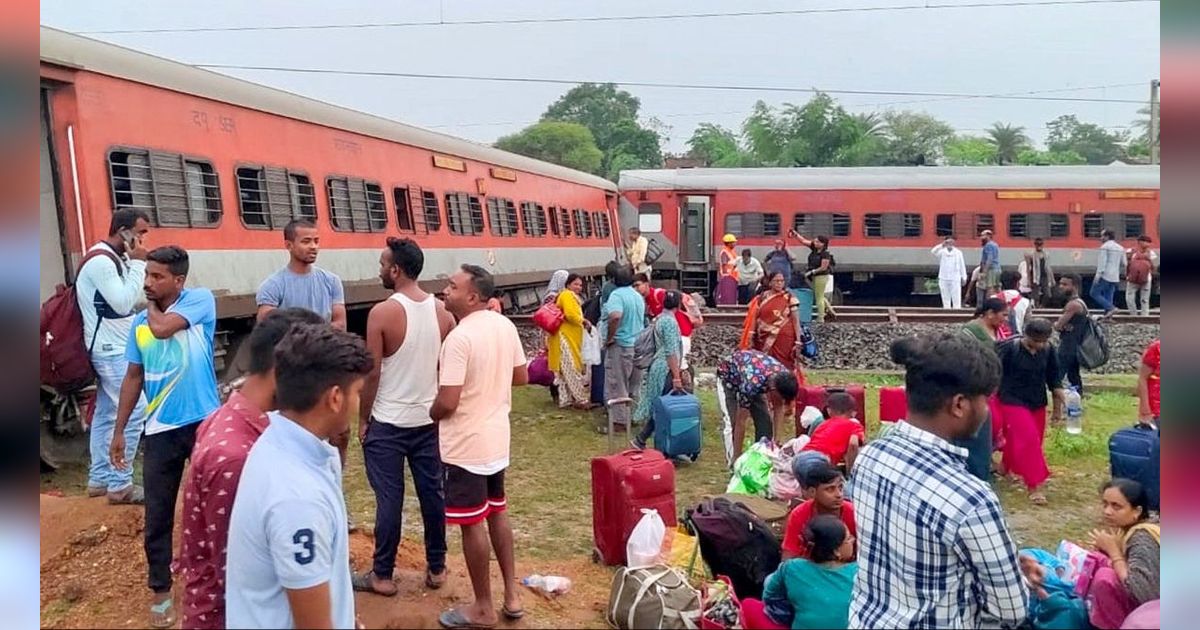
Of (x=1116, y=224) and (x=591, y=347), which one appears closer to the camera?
(x=591, y=347)

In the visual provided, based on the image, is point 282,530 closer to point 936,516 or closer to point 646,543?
point 936,516

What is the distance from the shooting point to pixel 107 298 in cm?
521

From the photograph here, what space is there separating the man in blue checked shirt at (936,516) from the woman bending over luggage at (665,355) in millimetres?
5273

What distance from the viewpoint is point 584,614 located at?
471cm

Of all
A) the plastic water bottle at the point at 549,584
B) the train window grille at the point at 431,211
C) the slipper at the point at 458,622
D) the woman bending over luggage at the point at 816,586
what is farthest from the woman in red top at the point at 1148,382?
the train window grille at the point at 431,211

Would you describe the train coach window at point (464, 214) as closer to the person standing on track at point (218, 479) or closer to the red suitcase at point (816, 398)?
the red suitcase at point (816, 398)

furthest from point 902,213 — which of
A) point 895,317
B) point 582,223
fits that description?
point 895,317

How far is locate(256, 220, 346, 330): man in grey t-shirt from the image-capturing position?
5008 mm

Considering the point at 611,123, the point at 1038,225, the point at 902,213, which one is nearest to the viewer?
the point at 1038,225

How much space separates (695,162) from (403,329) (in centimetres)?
2506

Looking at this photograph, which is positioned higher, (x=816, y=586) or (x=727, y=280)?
(x=727, y=280)

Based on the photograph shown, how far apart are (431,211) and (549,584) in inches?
383

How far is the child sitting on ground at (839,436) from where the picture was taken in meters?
5.61

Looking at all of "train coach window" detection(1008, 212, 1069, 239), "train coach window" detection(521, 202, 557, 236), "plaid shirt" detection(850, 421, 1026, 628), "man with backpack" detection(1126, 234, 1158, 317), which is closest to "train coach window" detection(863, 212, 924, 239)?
"train coach window" detection(1008, 212, 1069, 239)
